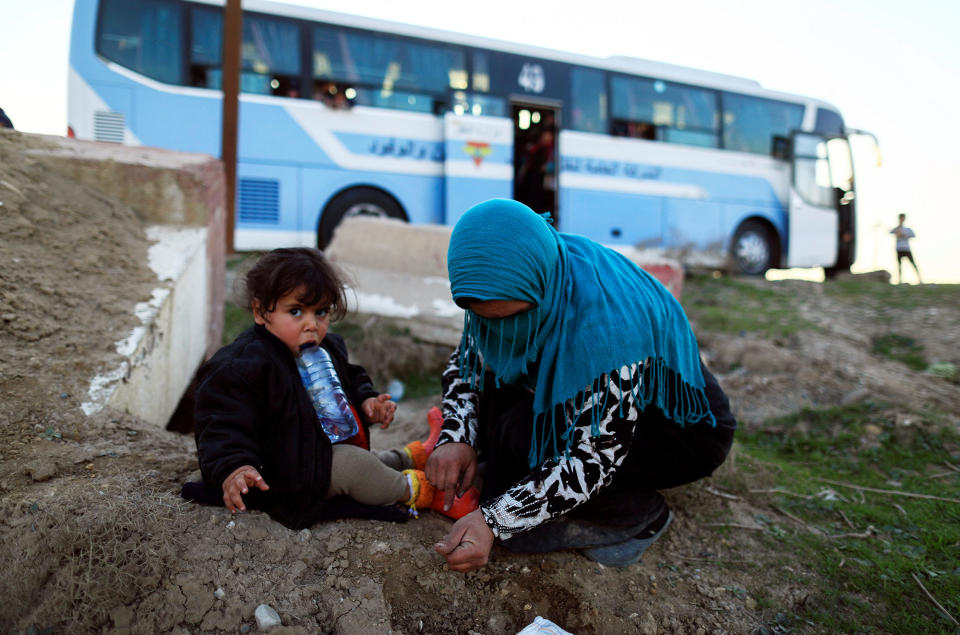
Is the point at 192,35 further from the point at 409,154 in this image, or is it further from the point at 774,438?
the point at 774,438

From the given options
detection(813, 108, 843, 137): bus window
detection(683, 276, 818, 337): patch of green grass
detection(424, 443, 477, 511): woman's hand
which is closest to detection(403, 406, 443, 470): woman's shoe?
detection(424, 443, 477, 511): woman's hand

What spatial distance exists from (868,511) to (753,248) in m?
9.55

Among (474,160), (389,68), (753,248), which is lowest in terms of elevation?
(753,248)

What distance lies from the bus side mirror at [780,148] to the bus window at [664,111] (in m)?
1.25

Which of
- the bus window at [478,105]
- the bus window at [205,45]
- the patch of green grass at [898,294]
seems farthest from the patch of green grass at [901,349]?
the bus window at [205,45]

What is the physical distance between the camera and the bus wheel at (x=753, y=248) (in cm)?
1091

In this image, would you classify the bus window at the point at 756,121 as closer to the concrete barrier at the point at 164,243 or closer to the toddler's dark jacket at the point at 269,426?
the concrete barrier at the point at 164,243

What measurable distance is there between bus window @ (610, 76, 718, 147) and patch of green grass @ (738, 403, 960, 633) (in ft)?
23.1

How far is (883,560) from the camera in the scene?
2.04 meters

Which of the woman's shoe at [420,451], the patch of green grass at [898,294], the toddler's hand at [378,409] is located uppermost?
the patch of green grass at [898,294]

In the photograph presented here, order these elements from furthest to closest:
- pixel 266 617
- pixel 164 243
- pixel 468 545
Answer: pixel 164 243, pixel 468 545, pixel 266 617

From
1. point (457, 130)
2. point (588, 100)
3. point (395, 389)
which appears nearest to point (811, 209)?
point (588, 100)

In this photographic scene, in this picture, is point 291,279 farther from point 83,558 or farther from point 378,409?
point 83,558

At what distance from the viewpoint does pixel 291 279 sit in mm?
1842
